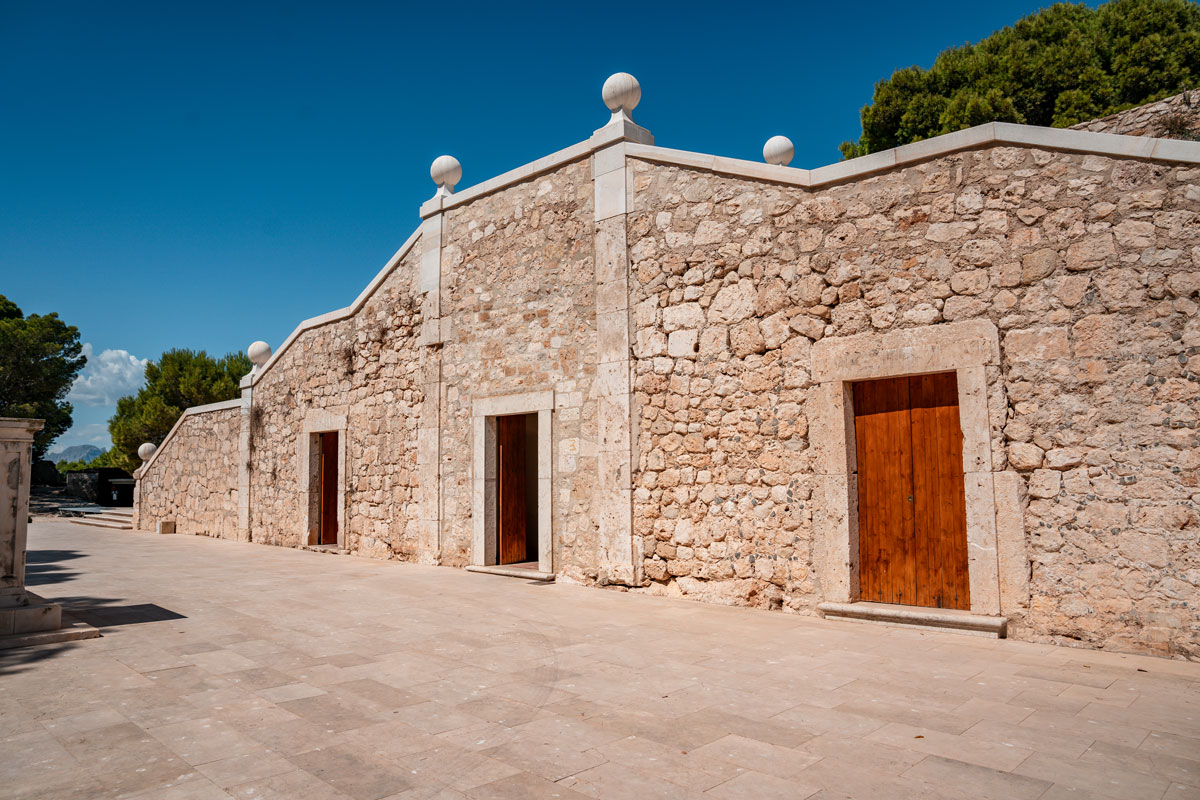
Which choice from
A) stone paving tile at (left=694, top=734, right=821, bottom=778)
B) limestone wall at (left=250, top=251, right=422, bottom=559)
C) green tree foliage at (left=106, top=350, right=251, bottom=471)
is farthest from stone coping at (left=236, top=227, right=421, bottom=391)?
green tree foliage at (left=106, top=350, right=251, bottom=471)

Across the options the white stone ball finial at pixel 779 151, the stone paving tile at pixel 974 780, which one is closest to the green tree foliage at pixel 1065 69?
the white stone ball finial at pixel 779 151

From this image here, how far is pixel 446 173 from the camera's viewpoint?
32.3ft

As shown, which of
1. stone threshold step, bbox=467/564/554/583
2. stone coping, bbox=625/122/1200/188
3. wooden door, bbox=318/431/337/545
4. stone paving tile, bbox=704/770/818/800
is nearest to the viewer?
stone paving tile, bbox=704/770/818/800

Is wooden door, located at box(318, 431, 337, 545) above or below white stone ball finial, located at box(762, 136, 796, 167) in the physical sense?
below

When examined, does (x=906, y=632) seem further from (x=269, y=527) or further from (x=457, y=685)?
(x=269, y=527)

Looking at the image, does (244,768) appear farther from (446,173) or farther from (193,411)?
(193,411)

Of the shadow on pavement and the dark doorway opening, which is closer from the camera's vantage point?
the shadow on pavement

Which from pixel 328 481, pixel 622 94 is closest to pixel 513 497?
pixel 328 481

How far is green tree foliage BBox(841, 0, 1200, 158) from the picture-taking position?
14.5m

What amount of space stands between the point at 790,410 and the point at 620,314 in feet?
6.95

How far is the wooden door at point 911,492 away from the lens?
5508 mm

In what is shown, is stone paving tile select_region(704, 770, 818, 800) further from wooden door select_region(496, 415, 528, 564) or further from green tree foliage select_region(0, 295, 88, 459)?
green tree foliage select_region(0, 295, 88, 459)

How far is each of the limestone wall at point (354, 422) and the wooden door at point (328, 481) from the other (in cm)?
21

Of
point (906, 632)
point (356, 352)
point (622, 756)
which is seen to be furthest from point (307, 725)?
point (356, 352)
